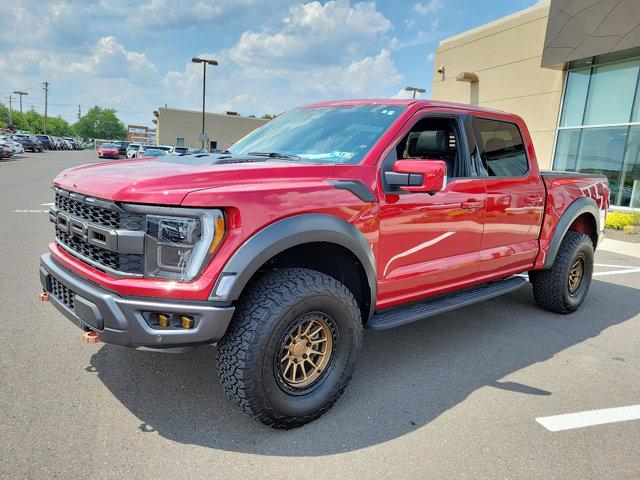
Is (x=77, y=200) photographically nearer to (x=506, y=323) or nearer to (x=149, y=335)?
(x=149, y=335)

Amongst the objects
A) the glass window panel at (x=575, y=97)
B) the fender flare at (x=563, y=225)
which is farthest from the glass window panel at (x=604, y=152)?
the fender flare at (x=563, y=225)

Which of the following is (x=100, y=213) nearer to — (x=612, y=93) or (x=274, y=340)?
(x=274, y=340)

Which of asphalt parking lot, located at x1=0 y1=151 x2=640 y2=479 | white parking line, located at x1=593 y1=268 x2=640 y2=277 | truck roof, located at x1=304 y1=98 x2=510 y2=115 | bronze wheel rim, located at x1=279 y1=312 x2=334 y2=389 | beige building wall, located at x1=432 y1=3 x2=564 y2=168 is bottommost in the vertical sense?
asphalt parking lot, located at x1=0 y1=151 x2=640 y2=479

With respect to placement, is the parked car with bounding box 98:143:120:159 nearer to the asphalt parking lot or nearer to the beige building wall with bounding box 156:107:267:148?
the beige building wall with bounding box 156:107:267:148

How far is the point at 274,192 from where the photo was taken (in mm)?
2596

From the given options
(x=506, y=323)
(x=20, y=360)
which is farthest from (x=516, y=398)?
(x=20, y=360)

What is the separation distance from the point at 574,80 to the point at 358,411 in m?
16.5

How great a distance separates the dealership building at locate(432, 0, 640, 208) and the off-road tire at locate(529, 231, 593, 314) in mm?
10734

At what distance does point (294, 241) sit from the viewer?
2635mm

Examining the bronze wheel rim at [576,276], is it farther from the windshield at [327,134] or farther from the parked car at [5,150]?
the parked car at [5,150]

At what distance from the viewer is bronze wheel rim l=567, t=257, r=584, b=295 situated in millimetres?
5203

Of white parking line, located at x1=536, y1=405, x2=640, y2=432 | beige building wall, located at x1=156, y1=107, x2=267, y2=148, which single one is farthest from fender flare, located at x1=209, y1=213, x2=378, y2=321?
beige building wall, located at x1=156, y1=107, x2=267, y2=148

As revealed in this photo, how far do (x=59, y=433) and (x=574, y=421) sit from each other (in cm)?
303

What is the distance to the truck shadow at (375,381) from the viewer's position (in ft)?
8.93
